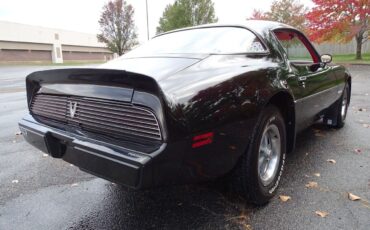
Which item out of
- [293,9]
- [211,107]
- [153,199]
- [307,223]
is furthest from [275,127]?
[293,9]

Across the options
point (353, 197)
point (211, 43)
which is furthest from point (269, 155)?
point (211, 43)

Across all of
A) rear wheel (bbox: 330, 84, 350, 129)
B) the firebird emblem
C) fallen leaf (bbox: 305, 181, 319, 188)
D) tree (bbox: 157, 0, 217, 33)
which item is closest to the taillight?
the firebird emblem

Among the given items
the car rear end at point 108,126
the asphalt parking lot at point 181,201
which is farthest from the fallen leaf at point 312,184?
the car rear end at point 108,126

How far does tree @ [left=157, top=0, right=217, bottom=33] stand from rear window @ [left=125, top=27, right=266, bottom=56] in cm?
2775

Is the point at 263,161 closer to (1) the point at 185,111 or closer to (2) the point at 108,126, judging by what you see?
(1) the point at 185,111

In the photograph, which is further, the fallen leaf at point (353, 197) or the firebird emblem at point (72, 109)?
the fallen leaf at point (353, 197)

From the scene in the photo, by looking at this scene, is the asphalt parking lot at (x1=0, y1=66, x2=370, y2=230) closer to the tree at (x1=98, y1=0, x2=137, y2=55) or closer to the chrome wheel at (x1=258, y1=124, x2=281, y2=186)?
the chrome wheel at (x1=258, y1=124, x2=281, y2=186)

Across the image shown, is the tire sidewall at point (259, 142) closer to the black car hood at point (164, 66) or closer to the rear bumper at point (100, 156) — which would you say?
the black car hood at point (164, 66)

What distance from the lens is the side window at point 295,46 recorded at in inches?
137

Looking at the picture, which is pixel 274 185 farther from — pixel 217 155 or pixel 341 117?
pixel 341 117

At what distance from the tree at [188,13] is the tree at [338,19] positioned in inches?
453

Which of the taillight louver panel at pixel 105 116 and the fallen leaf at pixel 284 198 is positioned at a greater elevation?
the taillight louver panel at pixel 105 116

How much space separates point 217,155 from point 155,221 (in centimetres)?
79

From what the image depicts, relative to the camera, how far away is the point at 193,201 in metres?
2.73
